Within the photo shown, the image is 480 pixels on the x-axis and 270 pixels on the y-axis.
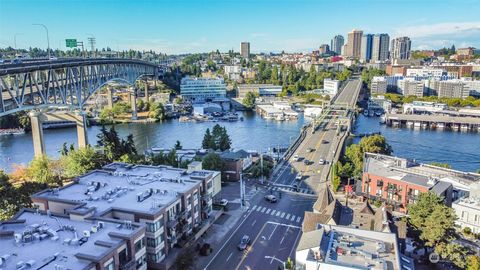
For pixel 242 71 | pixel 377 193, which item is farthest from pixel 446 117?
pixel 242 71

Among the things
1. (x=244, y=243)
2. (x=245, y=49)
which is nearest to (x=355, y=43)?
(x=245, y=49)

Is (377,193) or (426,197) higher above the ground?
(426,197)

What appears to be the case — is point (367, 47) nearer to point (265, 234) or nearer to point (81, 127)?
point (81, 127)

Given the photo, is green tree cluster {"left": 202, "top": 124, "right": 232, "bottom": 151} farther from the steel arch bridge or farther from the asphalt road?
the steel arch bridge

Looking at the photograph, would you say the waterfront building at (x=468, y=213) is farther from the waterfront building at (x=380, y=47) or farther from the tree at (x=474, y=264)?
the waterfront building at (x=380, y=47)

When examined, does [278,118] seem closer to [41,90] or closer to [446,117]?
[446,117]

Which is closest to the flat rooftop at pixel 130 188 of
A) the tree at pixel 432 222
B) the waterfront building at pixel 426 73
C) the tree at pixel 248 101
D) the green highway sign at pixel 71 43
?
the tree at pixel 432 222
